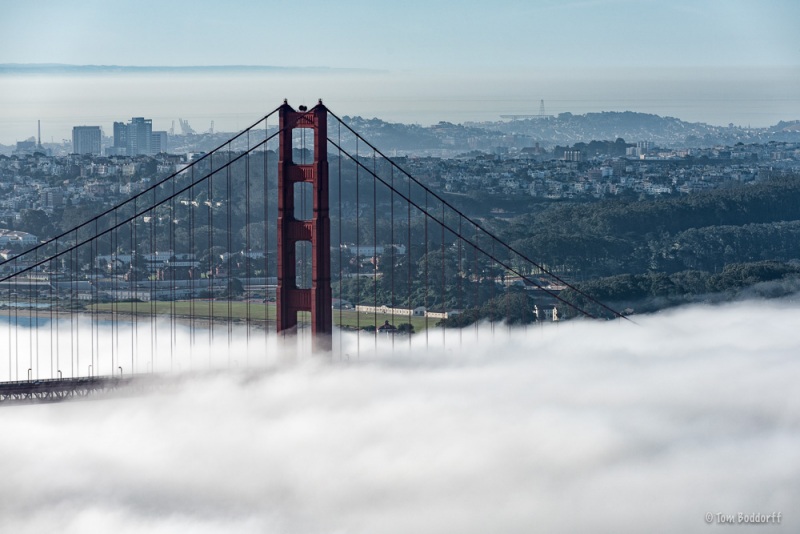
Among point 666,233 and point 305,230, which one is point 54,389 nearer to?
point 305,230

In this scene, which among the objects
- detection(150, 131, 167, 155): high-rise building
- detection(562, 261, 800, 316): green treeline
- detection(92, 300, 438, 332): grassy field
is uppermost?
detection(150, 131, 167, 155): high-rise building

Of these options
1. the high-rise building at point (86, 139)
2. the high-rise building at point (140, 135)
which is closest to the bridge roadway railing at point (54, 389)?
the high-rise building at point (86, 139)

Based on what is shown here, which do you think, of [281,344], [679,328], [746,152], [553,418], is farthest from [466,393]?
[746,152]

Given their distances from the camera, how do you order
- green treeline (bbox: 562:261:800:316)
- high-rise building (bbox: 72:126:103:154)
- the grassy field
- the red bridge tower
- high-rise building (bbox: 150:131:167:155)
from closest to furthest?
the red bridge tower, the grassy field, green treeline (bbox: 562:261:800:316), high-rise building (bbox: 72:126:103:154), high-rise building (bbox: 150:131:167:155)

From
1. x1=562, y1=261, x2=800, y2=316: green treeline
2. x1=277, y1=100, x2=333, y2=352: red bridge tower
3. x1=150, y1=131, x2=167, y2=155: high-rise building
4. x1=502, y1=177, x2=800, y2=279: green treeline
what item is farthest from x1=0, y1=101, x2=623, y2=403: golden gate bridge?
x1=150, y1=131, x2=167, y2=155: high-rise building

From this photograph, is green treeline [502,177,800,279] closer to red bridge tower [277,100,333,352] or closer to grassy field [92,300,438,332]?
grassy field [92,300,438,332]

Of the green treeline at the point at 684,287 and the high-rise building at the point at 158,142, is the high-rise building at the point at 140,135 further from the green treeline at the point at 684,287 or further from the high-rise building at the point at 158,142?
the green treeline at the point at 684,287
